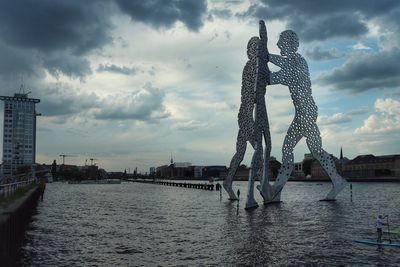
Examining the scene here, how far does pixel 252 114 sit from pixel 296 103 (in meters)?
4.74

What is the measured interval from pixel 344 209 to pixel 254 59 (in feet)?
55.9

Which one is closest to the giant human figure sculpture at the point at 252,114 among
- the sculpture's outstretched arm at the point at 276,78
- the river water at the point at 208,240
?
the sculpture's outstretched arm at the point at 276,78

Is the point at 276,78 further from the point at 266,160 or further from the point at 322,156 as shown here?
the point at 322,156

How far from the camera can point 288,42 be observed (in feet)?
161

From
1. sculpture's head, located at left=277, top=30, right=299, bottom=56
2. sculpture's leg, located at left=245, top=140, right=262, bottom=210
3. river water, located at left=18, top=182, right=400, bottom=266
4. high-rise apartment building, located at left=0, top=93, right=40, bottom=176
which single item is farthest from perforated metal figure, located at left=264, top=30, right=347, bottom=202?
high-rise apartment building, located at left=0, top=93, right=40, bottom=176

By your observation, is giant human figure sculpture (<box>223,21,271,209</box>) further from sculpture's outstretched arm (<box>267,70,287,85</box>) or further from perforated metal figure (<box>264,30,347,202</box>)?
perforated metal figure (<box>264,30,347,202</box>)

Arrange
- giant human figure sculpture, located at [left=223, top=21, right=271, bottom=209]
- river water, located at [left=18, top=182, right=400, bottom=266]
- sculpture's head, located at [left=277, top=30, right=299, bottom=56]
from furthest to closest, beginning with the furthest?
sculpture's head, located at [left=277, top=30, right=299, bottom=56] < giant human figure sculpture, located at [left=223, top=21, right=271, bottom=209] < river water, located at [left=18, top=182, right=400, bottom=266]

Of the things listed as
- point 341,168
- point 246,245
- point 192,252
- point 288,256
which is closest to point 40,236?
point 192,252

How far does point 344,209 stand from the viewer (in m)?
44.6

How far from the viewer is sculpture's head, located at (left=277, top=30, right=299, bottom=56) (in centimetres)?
4859

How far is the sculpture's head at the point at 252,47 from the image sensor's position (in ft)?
157

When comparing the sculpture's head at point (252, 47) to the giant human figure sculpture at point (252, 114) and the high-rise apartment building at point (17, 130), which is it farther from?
the high-rise apartment building at point (17, 130)

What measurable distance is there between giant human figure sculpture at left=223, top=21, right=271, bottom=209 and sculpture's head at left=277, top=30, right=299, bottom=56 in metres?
2.29

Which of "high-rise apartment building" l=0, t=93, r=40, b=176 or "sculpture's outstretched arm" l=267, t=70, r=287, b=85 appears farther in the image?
"high-rise apartment building" l=0, t=93, r=40, b=176
